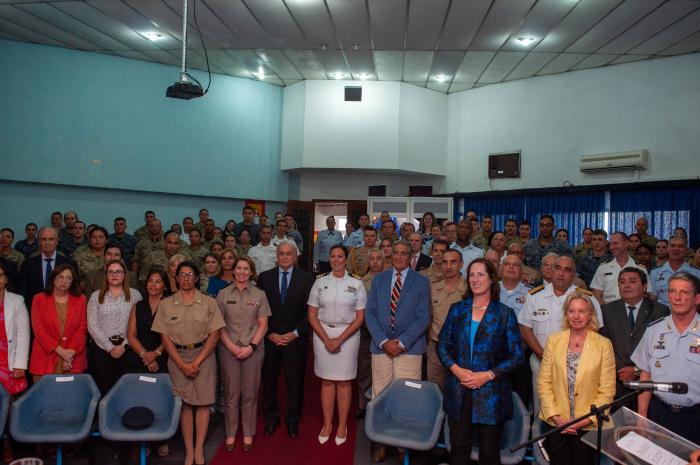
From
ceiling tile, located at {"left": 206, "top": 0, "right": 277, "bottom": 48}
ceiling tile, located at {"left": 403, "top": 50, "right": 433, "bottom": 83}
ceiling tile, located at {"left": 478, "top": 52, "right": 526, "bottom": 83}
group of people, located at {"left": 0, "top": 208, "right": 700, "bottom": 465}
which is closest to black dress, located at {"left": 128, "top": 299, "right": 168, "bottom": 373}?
group of people, located at {"left": 0, "top": 208, "right": 700, "bottom": 465}

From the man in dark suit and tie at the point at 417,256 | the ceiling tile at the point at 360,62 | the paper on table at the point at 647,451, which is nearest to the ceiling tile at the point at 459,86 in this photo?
the ceiling tile at the point at 360,62

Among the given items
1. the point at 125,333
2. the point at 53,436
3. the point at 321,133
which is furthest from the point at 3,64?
the point at 53,436

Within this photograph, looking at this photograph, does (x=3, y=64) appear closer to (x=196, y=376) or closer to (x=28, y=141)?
(x=28, y=141)

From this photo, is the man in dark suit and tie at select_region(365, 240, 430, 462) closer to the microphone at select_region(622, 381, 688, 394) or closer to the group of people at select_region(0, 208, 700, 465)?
the group of people at select_region(0, 208, 700, 465)

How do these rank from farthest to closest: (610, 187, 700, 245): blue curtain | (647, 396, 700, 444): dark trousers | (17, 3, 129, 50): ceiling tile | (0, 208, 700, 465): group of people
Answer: (610, 187, 700, 245): blue curtain → (17, 3, 129, 50): ceiling tile → (0, 208, 700, 465): group of people → (647, 396, 700, 444): dark trousers

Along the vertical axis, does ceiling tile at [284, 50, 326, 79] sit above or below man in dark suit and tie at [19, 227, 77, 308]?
above

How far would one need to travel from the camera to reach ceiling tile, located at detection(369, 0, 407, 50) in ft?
21.3

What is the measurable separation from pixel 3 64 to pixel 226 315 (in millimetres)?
6773

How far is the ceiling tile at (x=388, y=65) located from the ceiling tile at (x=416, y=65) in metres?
0.10

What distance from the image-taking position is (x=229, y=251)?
4719 mm

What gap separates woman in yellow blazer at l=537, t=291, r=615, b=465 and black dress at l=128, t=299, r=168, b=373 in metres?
2.62

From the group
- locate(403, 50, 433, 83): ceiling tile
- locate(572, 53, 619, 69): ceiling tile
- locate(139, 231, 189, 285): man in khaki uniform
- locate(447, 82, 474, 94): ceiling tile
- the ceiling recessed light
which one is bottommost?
locate(139, 231, 189, 285): man in khaki uniform

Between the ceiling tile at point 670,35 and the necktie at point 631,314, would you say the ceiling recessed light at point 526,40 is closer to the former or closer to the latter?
the ceiling tile at point 670,35

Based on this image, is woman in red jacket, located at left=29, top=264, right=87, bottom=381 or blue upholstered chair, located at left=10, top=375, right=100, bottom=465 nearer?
blue upholstered chair, located at left=10, top=375, right=100, bottom=465
